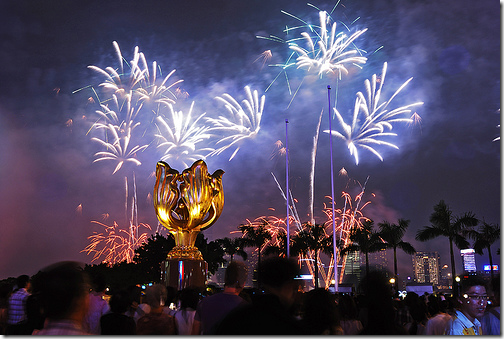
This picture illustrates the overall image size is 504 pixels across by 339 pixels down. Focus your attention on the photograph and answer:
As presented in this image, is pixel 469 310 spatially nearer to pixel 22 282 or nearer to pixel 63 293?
pixel 63 293

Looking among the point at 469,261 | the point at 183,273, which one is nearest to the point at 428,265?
the point at 469,261

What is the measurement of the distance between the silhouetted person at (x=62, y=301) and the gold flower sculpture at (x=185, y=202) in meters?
13.6

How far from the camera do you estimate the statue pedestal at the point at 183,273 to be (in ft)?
52.5

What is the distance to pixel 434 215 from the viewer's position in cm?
3294

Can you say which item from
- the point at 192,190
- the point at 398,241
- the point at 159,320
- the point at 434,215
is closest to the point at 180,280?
the point at 192,190

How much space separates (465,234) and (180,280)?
24217 mm

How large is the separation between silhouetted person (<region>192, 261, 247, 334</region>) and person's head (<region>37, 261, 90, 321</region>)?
1.77 m

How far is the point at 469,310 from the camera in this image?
5027 mm

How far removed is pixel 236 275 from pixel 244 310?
2.67m

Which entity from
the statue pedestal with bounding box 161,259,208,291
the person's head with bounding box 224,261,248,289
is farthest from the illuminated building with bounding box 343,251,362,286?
the person's head with bounding box 224,261,248,289

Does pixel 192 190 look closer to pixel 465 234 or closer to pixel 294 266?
pixel 294 266

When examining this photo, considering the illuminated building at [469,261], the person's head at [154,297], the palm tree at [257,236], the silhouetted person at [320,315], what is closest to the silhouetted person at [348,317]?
the silhouetted person at [320,315]

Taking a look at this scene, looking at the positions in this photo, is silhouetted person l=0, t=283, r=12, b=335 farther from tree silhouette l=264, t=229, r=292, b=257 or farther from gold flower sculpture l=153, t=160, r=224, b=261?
tree silhouette l=264, t=229, r=292, b=257

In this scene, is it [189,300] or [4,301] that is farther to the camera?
[4,301]
